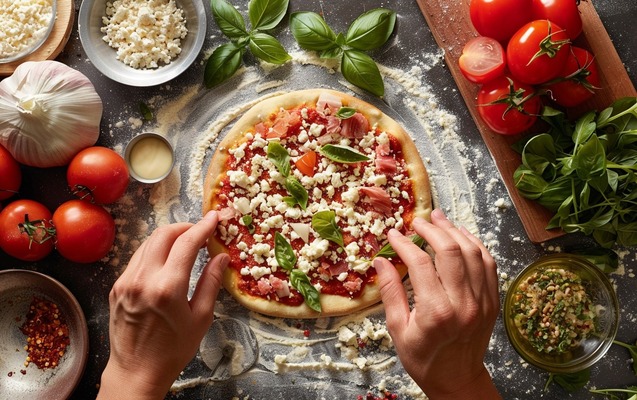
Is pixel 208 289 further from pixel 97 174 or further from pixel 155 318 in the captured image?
pixel 97 174

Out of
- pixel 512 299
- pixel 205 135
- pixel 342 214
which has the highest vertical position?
pixel 205 135

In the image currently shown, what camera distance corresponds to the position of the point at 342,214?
8.53 feet

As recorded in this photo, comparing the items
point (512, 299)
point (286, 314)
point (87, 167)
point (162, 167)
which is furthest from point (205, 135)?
point (512, 299)

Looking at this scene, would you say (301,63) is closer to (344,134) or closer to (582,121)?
(344,134)

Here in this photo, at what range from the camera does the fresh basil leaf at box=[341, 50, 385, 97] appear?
2.68 meters

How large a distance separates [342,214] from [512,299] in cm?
81

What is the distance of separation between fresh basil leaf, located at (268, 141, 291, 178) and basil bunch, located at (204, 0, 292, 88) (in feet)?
1.31

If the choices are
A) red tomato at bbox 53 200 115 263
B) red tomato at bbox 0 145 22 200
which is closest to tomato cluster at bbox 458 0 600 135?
red tomato at bbox 53 200 115 263

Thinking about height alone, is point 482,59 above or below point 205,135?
below

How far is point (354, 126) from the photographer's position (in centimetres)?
262

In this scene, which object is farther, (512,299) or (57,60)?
(57,60)

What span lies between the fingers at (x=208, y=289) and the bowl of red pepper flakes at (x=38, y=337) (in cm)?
56

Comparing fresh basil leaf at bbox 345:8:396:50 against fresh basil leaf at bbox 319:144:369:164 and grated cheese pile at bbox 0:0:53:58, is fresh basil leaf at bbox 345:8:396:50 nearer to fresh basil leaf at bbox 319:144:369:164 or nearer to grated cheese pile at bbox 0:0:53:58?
fresh basil leaf at bbox 319:144:369:164

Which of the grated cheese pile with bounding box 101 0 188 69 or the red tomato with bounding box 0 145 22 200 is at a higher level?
the grated cheese pile with bounding box 101 0 188 69
